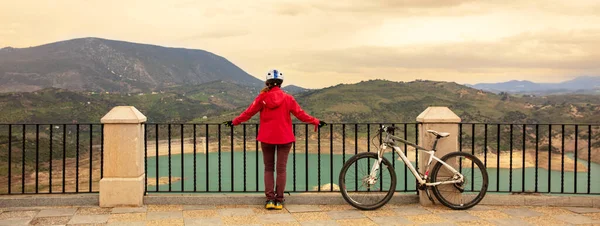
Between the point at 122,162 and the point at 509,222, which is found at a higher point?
the point at 122,162

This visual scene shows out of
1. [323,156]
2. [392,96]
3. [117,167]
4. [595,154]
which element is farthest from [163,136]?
[117,167]

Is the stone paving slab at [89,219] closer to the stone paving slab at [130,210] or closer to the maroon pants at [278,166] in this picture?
the stone paving slab at [130,210]

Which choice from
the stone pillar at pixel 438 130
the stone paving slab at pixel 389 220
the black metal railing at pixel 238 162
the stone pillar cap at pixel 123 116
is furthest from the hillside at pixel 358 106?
the stone paving slab at pixel 389 220

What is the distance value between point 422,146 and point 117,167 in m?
4.02

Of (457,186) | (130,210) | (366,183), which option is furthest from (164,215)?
(457,186)

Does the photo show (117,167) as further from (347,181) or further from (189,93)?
(189,93)

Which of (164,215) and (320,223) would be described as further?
(164,215)

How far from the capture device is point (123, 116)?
6.30m

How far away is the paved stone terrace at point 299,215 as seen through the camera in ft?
18.3

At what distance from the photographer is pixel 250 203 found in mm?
6418

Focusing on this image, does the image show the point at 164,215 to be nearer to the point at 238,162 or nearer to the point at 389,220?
the point at 389,220

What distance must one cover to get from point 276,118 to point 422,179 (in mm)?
2063

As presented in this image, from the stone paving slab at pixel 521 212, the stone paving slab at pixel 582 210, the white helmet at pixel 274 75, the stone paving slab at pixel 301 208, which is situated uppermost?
the white helmet at pixel 274 75

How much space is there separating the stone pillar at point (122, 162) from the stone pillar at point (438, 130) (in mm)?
3695
